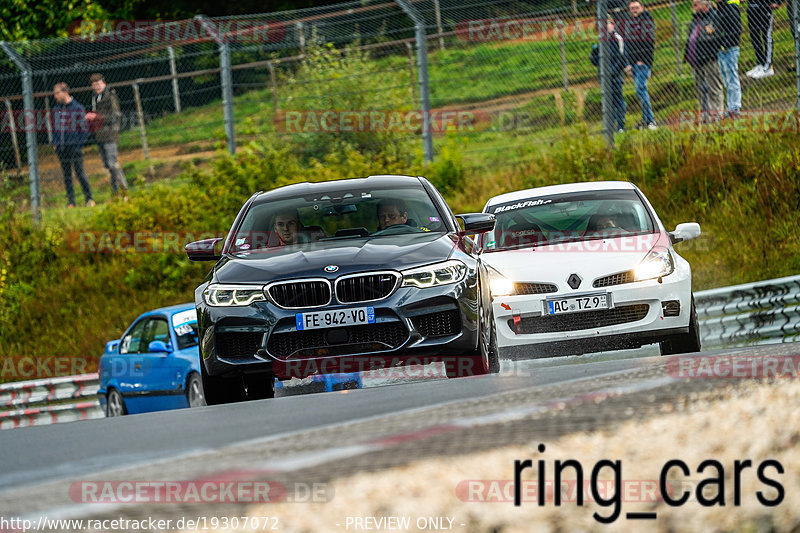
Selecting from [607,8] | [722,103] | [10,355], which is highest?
[607,8]

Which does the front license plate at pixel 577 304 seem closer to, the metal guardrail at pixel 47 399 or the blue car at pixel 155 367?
the blue car at pixel 155 367

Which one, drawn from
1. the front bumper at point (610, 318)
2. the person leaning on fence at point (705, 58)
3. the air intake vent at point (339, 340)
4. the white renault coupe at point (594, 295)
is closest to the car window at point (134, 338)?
the white renault coupe at point (594, 295)

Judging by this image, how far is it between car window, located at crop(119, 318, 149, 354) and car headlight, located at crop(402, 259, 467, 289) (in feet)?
22.2

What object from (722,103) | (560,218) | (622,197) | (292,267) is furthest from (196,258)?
(722,103)

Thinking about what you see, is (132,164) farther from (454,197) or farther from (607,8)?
(607,8)

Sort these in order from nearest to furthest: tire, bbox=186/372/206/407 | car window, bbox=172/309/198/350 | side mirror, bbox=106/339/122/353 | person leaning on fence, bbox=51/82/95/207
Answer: tire, bbox=186/372/206/407 → car window, bbox=172/309/198/350 → side mirror, bbox=106/339/122/353 → person leaning on fence, bbox=51/82/95/207

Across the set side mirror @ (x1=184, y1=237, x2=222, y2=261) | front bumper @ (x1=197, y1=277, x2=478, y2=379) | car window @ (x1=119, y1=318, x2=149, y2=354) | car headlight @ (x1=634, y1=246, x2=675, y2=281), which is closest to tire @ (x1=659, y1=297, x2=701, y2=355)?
car headlight @ (x1=634, y1=246, x2=675, y2=281)

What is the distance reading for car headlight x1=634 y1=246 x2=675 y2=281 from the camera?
9562 millimetres

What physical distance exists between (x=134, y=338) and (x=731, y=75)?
8.95m

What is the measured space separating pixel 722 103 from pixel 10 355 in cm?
1126

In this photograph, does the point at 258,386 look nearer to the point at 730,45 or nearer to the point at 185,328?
the point at 185,328

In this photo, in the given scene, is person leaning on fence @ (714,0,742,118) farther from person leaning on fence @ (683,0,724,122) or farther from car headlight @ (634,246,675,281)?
car headlight @ (634,246,675,281)

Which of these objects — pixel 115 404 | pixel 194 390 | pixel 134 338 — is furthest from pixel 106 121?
pixel 194 390

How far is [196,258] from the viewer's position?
339 inches
